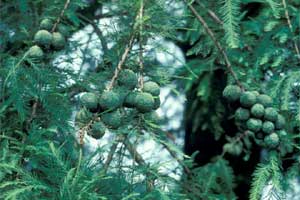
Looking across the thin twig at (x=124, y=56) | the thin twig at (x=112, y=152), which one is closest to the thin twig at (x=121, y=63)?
the thin twig at (x=124, y=56)

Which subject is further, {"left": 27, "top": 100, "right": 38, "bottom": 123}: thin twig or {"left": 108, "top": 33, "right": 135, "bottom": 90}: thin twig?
{"left": 27, "top": 100, "right": 38, "bottom": 123}: thin twig

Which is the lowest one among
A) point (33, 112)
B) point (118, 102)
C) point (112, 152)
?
point (112, 152)

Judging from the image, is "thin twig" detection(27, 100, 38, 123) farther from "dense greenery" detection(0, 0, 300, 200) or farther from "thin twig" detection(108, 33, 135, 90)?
"thin twig" detection(108, 33, 135, 90)

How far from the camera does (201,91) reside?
325 centimetres

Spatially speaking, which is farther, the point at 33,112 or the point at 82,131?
the point at 33,112

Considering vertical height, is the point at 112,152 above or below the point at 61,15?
below

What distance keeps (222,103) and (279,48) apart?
1.12 meters

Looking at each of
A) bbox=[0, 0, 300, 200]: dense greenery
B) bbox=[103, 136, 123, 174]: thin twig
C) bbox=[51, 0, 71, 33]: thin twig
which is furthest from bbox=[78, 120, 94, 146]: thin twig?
bbox=[51, 0, 71, 33]: thin twig

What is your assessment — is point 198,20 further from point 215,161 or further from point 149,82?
point 215,161

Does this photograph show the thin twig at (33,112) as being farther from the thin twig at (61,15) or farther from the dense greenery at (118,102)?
the thin twig at (61,15)

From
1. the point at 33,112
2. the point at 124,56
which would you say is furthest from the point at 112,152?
the point at 124,56

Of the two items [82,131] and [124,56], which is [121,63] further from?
[82,131]

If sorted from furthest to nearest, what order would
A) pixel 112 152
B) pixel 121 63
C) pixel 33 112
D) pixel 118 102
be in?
1. pixel 112 152
2. pixel 33 112
3. pixel 121 63
4. pixel 118 102

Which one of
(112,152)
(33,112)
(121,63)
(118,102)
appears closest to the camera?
(118,102)
